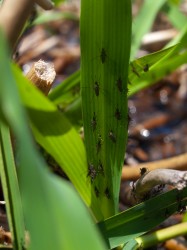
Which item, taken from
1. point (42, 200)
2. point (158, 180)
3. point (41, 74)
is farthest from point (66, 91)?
point (42, 200)

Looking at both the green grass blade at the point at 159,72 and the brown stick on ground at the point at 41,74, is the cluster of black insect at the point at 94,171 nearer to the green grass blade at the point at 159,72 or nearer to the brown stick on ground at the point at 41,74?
the brown stick on ground at the point at 41,74

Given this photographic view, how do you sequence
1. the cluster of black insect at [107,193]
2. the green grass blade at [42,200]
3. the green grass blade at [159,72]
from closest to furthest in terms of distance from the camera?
the green grass blade at [42,200] < the cluster of black insect at [107,193] < the green grass blade at [159,72]

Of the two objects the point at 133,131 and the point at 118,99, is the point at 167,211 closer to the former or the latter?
the point at 118,99

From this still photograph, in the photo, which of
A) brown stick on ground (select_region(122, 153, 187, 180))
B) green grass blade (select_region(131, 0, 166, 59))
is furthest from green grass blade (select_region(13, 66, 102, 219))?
green grass blade (select_region(131, 0, 166, 59))

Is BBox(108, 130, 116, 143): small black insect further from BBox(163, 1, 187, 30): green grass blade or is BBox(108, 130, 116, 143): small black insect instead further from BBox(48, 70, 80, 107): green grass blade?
BBox(163, 1, 187, 30): green grass blade

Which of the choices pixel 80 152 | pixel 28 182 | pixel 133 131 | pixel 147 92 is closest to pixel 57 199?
pixel 28 182

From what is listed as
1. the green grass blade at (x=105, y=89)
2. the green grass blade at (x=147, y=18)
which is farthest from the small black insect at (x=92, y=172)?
the green grass blade at (x=147, y=18)
